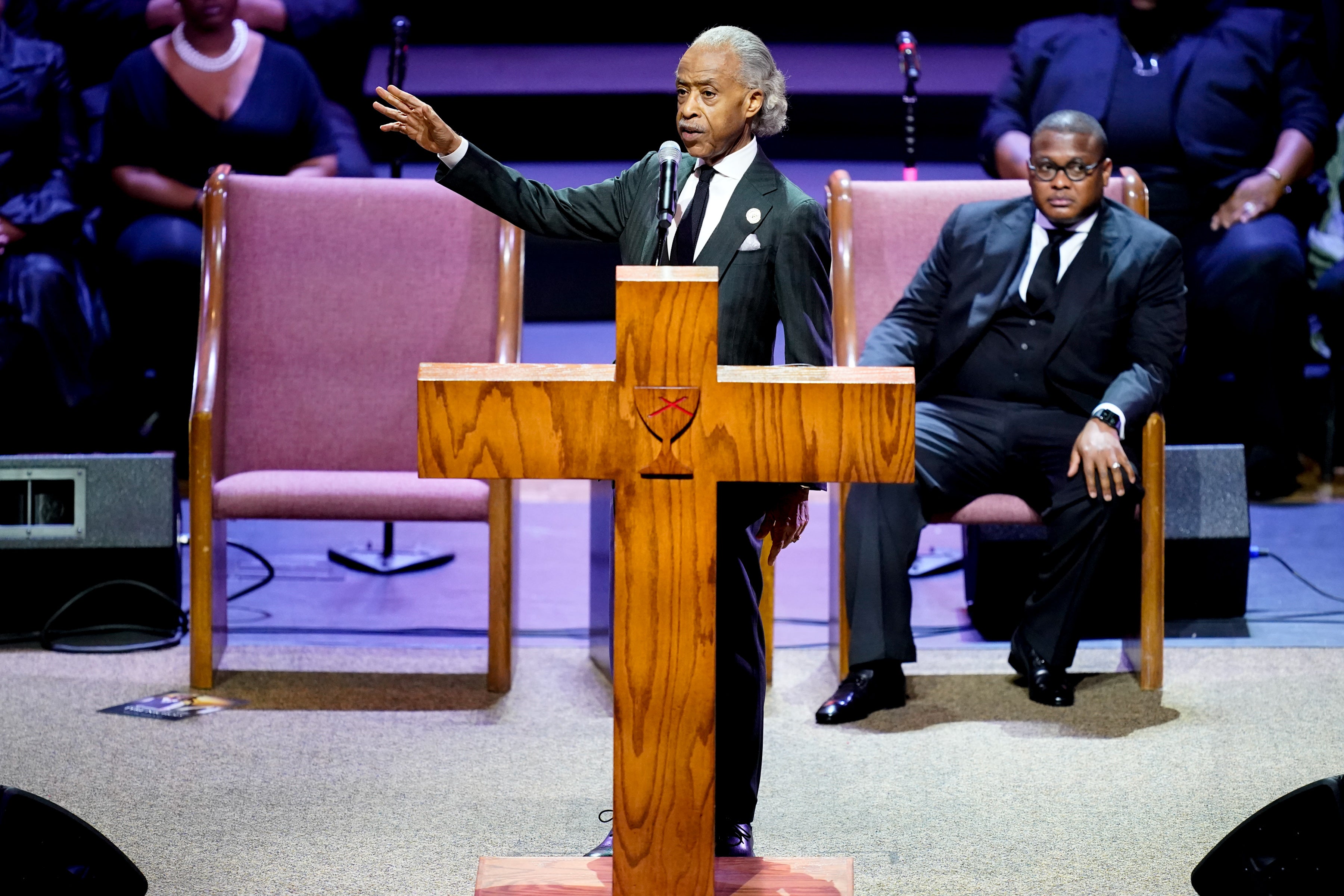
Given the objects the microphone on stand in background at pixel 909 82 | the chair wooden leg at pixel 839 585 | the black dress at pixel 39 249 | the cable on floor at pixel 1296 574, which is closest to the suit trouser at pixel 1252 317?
the cable on floor at pixel 1296 574

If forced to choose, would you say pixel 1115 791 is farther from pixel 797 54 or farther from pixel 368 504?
pixel 797 54

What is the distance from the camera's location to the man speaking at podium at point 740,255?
2.05m

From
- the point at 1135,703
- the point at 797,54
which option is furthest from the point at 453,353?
the point at 797,54

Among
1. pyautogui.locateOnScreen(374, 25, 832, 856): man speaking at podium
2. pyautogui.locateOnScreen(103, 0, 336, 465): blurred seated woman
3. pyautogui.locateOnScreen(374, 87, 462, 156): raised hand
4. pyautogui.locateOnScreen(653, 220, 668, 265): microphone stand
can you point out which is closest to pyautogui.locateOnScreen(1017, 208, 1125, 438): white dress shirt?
pyautogui.locateOnScreen(374, 25, 832, 856): man speaking at podium

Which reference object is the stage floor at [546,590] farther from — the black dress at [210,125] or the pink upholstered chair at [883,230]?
the black dress at [210,125]

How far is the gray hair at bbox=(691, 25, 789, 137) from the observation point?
201 centimetres

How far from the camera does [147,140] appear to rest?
477cm

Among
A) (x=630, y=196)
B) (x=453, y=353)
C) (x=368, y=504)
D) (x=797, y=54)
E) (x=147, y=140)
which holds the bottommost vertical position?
(x=368, y=504)

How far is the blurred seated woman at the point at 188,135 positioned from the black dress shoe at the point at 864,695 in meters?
2.62

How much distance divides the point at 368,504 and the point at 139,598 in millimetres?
790

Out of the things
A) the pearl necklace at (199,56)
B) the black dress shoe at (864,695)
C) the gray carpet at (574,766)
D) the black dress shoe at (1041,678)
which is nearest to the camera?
the gray carpet at (574,766)

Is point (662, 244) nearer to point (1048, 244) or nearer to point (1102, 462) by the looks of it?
point (1102, 462)

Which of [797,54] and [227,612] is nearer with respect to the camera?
[227,612]

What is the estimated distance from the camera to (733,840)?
2.10m
